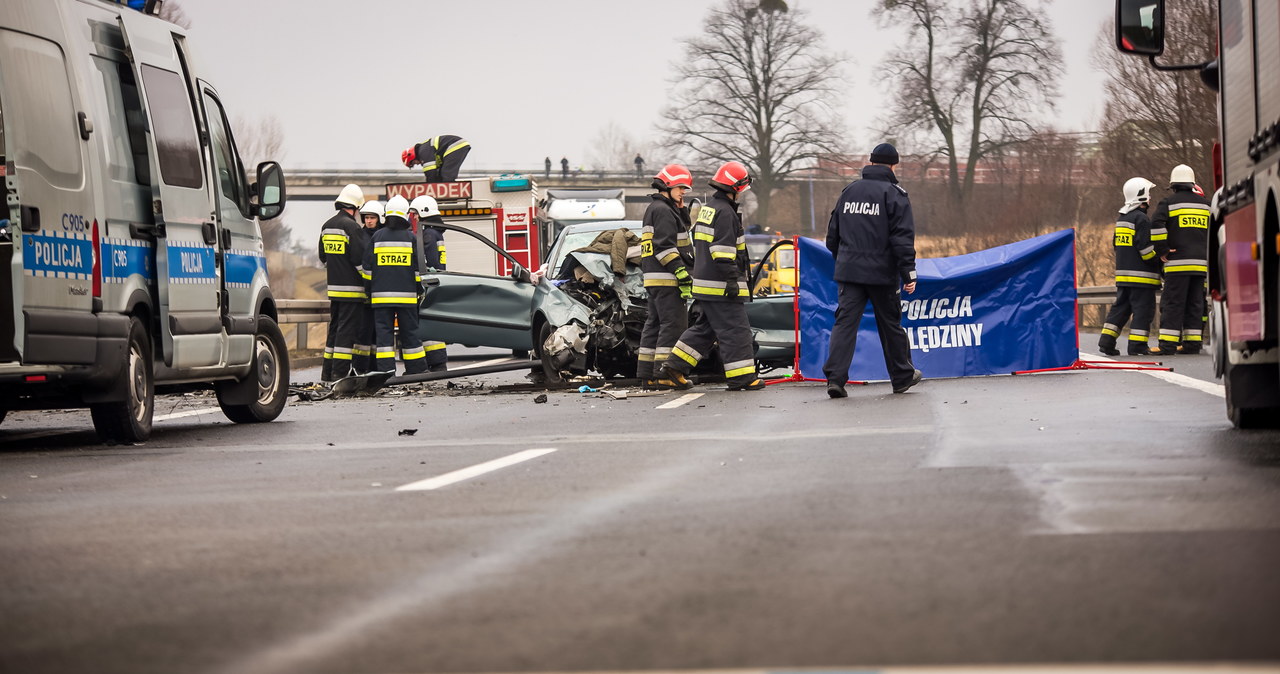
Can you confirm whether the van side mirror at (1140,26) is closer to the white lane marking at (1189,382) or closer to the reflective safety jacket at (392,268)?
the white lane marking at (1189,382)

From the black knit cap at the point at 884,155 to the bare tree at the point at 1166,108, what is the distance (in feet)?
56.9

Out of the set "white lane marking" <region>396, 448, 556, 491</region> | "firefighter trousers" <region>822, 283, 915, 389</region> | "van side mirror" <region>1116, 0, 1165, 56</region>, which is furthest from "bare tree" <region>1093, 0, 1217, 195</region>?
"white lane marking" <region>396, 448, 556, 491</region>

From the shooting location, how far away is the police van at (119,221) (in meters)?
9.27

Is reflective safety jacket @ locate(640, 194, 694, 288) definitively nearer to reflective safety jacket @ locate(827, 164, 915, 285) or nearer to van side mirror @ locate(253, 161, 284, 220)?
reflective safety jacket @ locate(827, 164, 915, 285)

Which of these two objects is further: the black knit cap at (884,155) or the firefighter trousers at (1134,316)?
the firefighter trousers at (1134,316)

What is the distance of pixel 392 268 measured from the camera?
1734cm

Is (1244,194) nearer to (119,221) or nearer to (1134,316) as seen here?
(119,221)

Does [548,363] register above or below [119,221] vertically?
below

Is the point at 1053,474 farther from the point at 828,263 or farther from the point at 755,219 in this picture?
the point at 755,219

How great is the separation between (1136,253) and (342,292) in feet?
29.9

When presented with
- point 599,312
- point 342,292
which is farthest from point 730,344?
point 342,292

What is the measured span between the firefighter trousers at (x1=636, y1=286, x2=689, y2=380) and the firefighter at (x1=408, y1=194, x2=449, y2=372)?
87.1 inches

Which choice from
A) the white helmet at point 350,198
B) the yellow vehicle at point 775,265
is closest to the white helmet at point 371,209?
the white helmet at point 350,198

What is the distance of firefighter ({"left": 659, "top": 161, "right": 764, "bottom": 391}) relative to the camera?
48.8 feet
